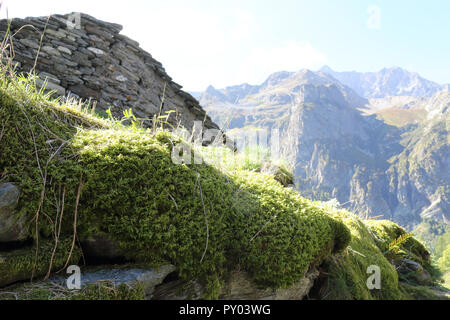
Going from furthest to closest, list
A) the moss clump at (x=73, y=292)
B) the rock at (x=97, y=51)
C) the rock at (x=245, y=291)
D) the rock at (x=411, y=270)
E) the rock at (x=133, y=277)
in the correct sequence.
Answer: the rock at (x=97, y=51) → the rock at (x=411, y=270) → the rock at (x=245, y=291) → the rock at (x=133, y=277) → the moss clump at (x=73, y=292)

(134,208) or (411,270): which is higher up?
(134,208)

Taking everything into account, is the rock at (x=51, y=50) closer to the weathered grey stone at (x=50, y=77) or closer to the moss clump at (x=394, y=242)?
the weathered grey stone at (x=50, y=77)

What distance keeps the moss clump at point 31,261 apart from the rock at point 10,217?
120 mm

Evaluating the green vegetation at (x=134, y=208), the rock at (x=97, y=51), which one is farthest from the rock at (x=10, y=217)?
the rock at (x=97, y=51)

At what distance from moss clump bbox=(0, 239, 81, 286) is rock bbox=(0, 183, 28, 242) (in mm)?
120

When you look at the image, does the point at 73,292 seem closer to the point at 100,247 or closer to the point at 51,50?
the point at 100,247

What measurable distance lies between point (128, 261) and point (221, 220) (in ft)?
3.00

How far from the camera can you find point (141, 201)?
87.1 inches

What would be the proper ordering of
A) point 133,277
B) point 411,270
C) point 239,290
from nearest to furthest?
point 133,277 < point 239,290 < point 411,270

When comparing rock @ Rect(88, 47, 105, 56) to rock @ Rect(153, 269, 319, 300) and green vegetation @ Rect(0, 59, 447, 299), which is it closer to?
green vegetation @ Rect(0, 59, 447, 299)

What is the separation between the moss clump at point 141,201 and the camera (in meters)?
2.08

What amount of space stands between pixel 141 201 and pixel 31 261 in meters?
0.86

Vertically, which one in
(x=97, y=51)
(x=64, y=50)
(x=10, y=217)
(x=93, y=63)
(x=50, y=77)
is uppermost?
(x=97, y=51)

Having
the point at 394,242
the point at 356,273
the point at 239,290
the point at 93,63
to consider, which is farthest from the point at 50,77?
the point at 394,242
